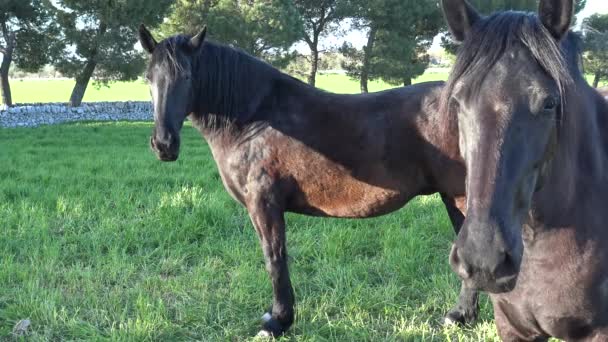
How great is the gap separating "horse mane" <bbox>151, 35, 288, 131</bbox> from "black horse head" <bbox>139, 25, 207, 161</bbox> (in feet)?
0.26

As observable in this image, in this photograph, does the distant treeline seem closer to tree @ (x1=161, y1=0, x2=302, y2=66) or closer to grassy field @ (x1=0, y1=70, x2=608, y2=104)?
tree @ (x1=161, y1=0, x2=302, y2=66)

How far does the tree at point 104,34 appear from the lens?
1723 cm

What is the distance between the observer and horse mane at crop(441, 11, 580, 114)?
4.45 ft

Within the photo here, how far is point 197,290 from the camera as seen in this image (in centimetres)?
364

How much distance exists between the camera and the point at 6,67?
17453 mm

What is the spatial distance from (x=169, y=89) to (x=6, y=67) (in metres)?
17.2

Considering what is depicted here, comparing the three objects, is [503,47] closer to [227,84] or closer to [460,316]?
[460,316]

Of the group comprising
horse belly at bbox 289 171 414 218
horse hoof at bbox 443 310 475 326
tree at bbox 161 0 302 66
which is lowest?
horse hoof at bbox 443 310 475 326

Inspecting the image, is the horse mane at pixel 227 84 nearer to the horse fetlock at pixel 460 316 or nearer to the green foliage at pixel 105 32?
the horse fetlock at pixel 460 316

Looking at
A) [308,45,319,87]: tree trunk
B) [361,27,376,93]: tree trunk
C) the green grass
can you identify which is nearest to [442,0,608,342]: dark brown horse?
the green grass

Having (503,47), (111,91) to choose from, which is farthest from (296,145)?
(111,91)

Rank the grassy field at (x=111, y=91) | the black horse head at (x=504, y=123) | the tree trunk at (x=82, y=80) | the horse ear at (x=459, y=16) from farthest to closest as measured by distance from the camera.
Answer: the grassy field at (x=111, y=91) < the tree trunk at (x=82, y=80) < the horse ear at (x=459, y=16) < the black horse head at (x=504, y=123)

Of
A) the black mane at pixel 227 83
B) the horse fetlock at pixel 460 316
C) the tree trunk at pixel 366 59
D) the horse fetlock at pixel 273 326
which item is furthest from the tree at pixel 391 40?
the horse fetlock at pixel 273 326

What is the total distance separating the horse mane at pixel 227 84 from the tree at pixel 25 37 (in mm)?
16253
